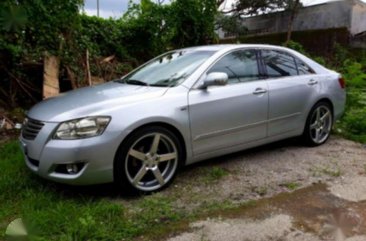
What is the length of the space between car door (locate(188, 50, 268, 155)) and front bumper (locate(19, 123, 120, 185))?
94 cm

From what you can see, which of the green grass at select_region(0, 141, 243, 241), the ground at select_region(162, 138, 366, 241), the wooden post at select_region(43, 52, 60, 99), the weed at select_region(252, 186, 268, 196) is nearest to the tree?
the wooden post at select_region(43, 52, 60, 99)

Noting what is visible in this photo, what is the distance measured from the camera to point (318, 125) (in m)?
5.15

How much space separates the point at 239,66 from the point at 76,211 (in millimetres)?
2437

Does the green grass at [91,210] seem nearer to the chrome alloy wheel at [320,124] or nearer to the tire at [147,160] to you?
the tire at [147,160]

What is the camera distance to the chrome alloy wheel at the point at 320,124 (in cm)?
506

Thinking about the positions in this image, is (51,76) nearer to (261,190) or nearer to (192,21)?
(192,21)

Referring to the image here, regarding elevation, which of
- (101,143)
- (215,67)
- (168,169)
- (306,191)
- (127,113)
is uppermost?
(215,67)

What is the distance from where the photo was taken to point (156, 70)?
436 centimetres

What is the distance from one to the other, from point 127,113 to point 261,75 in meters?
1.91

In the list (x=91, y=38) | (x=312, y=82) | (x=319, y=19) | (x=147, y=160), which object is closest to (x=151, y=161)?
(x=147, y=160)

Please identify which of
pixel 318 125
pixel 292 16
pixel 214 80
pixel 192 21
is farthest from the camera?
pixel 292 16

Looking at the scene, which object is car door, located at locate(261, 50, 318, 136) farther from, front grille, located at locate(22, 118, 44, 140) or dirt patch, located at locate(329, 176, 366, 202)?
front grille, located at locate(22, 118, 44, 140)

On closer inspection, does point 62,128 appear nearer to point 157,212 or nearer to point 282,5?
point 157,212

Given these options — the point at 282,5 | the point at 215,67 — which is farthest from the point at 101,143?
the point at 282,5
